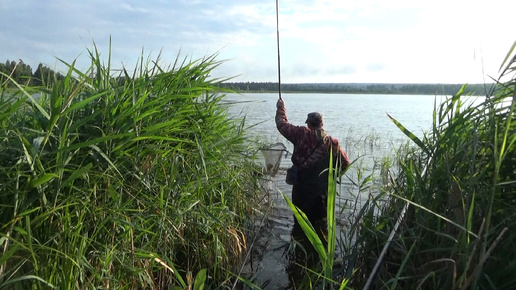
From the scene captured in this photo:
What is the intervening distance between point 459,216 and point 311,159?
352 cm

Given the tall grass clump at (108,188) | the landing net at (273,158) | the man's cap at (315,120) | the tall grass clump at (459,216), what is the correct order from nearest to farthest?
the tall grass clump at (459,216) < the tall grass clump at (108,188) < the man's cap at (315,120) < the landing net at (273,158)

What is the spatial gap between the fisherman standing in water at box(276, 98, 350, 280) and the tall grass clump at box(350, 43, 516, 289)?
7.99 ft

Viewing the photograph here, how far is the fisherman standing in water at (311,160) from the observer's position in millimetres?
6027

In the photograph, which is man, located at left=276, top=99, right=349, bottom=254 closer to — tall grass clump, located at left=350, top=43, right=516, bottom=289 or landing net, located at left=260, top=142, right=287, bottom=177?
landing net, located at left=260, top=142, right=287, bottom=177

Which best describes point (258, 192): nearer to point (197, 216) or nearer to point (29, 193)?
point (197, 216)

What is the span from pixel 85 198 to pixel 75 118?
1.98 ft

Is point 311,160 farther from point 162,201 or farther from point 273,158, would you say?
point 162,201

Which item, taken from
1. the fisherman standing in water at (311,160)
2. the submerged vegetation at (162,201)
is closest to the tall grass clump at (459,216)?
the submerged vegetation at (162,201)

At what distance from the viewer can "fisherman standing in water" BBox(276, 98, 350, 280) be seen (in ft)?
19.8

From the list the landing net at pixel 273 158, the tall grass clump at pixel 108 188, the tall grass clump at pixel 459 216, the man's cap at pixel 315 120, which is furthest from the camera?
the landing net at pixel 273 158

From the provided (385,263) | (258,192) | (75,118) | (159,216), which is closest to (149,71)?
(75,118)

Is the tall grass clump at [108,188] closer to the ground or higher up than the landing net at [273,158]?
higher up

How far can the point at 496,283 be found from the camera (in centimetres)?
254

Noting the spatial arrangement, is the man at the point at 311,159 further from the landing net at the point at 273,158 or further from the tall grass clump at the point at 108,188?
the landing net at the point at 273,158
